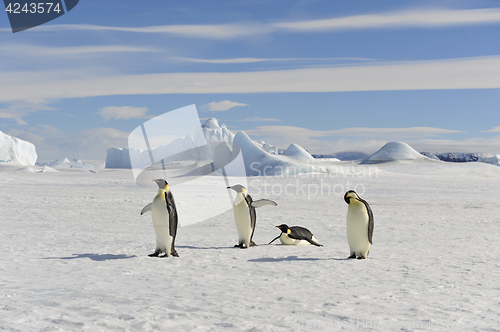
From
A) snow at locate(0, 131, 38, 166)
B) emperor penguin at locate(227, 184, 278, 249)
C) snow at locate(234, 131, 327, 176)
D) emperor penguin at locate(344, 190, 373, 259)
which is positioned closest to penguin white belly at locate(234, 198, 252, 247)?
emperor penguin at locate(227, 184, 278, 249)

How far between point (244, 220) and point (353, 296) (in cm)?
263

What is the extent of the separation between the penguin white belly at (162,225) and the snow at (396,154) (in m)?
46.3

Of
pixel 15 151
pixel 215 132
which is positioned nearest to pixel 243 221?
pixel 15 151

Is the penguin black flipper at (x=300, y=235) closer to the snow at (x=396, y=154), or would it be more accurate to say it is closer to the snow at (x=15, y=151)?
the snow at (x=396, y=154)

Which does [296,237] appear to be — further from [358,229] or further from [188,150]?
[188,150]

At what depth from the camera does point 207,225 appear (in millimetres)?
8727

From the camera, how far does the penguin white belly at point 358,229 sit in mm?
5047

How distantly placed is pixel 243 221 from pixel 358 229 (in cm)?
163

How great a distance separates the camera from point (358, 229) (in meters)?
5.06

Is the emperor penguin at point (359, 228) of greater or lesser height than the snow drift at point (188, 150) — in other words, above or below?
below

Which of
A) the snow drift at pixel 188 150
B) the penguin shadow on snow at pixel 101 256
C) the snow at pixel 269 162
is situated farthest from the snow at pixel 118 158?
the penguin shadow on snow at pixel 101 256

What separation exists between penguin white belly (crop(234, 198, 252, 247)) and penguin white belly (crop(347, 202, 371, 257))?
1.45 m

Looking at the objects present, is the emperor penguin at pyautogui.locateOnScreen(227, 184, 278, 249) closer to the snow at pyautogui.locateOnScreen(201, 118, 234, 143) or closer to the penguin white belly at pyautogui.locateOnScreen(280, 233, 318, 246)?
the penguin white belly at pyautogui.locateOnScreen(280, 233, 318, 246)

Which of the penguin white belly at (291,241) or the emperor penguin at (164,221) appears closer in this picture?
the emperor penguin at (164,221)
